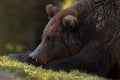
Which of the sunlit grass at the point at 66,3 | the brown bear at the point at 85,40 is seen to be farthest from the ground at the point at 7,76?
the sunlit grass at the point at 66,3

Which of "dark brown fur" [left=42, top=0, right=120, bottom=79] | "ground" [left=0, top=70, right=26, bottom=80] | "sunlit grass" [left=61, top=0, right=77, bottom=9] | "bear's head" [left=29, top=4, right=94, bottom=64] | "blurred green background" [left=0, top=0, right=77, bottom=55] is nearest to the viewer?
"ground" [left=0, top=70, right=26, bottom=80]

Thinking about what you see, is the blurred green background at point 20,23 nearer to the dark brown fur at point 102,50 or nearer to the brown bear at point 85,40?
the brown bear at point 85,40

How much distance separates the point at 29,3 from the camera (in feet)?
50.9

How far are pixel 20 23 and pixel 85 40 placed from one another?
17.3ft

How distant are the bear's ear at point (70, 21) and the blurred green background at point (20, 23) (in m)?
4.20

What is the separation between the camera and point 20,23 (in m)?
15.5

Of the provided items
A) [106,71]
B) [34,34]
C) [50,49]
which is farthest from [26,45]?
[106,71]

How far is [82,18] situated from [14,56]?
1.63 m

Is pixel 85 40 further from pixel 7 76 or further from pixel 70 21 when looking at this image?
pixel 7 76

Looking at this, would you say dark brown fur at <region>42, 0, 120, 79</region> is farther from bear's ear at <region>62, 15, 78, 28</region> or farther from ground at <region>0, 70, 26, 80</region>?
ground at <region>0, 70, 26, 80</region>

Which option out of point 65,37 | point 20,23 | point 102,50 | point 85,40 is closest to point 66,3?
point 20,23

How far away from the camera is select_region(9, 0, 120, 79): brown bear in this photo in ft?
33.2

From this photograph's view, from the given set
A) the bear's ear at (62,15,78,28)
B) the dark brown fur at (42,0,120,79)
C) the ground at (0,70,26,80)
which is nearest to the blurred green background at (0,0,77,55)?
the bear's ear at (62,15,78,28)

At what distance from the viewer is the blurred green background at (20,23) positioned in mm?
15070
